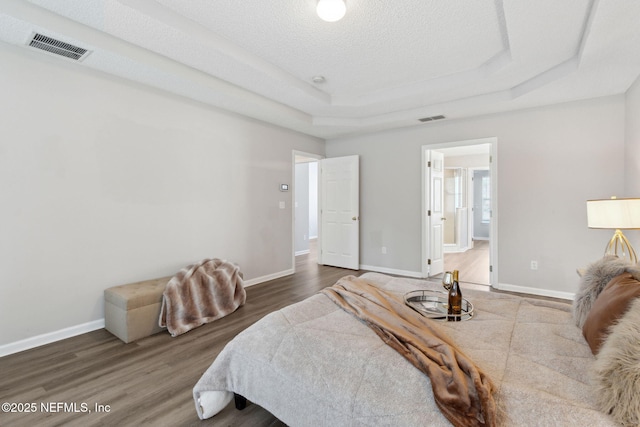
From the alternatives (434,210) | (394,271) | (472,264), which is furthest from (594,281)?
(472,264)

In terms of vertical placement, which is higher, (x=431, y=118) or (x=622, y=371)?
(x=431, y=118)

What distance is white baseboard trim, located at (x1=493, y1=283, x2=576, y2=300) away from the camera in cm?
388

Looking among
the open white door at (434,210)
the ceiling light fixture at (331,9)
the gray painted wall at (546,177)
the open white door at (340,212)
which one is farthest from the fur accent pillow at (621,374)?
the open white door at (340,212)

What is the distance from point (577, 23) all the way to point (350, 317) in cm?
276

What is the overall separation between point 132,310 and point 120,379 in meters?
0.69

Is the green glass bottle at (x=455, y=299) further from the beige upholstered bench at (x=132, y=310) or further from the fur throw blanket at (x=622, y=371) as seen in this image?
the beige upholstered bench at (x=132, y=310)

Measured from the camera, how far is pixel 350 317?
1.83 m

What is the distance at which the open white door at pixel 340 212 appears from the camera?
5496mm

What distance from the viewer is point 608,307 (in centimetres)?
140

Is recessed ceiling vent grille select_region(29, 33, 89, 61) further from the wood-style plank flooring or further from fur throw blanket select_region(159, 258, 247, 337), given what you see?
the wood-style plank flooring

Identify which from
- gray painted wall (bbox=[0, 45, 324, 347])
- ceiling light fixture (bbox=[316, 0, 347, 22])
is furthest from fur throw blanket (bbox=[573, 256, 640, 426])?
gray painted wall (bbox=[0, 45, 324, 347])

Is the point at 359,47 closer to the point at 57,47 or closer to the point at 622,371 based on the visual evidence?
the point at 57,47

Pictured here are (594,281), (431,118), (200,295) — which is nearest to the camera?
(594,281)

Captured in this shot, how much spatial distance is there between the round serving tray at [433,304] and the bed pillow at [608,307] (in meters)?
0.59
